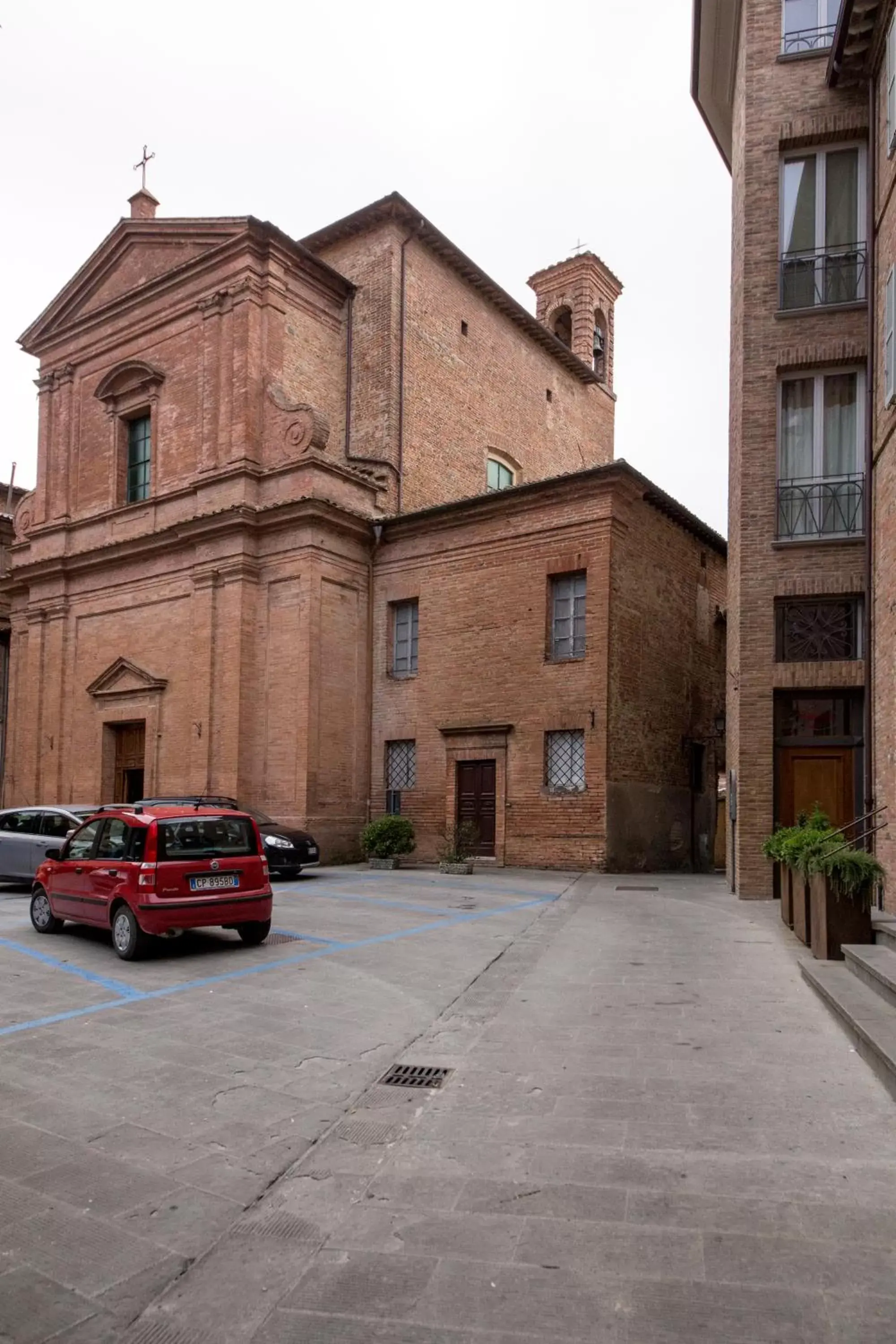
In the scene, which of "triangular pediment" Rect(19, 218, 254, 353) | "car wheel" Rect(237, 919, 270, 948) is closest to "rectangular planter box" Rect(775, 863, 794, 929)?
"car wheel" Rect(237, 919, 270, 948)

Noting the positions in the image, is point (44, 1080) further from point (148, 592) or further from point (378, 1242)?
point (148, 592)

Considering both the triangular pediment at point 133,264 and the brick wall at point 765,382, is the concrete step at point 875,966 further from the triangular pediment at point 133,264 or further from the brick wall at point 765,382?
the triangular pediment at point 133,264

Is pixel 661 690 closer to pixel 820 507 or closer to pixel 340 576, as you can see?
pixel 820 507

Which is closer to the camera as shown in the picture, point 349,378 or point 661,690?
point 661,690

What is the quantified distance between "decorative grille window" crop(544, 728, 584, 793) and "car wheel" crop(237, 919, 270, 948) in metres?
9.83

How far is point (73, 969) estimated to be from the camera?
919 cm

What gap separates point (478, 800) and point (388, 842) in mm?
2044

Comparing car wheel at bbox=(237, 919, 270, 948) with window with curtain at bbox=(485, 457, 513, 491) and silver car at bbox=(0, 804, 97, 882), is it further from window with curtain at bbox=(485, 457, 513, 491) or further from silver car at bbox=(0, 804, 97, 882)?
window with curtain at bbox=(485, 457, 513, 491)

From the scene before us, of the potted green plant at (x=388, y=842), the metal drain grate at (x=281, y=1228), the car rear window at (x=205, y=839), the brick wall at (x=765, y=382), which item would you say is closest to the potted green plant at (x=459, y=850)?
the potted green plant at (x=388, y=842)

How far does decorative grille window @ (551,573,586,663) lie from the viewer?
19.8m

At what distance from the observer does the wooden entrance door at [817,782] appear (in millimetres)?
14453

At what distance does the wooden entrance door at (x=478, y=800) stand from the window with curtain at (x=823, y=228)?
10.4 m

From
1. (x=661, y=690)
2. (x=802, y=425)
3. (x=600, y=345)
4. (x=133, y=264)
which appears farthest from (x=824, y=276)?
(x=600, y=345)

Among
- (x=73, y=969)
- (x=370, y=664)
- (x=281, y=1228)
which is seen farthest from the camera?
(x=370, y=664)
